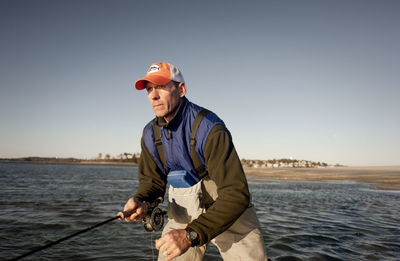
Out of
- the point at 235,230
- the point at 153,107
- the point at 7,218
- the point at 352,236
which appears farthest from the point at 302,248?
the point at 7,218

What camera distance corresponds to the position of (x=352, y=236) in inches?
285

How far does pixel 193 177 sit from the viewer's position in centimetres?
269

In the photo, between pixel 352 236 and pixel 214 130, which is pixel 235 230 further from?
pixel 352 236

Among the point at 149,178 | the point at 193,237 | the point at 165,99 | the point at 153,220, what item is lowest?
the point at 153,220

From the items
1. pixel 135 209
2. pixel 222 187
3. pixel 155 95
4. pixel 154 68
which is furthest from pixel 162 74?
pixel 135 209

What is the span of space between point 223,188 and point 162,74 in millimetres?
1383

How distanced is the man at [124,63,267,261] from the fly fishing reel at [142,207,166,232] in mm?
91

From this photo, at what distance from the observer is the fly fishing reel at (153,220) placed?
2884mm

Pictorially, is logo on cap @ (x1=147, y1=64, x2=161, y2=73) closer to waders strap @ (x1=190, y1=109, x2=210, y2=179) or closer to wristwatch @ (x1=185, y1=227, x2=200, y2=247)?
waders strap @ (x1=190, y1=109, x2=210, y2=179)

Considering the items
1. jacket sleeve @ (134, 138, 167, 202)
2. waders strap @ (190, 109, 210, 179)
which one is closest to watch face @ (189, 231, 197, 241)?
waders strap @ (190, 109, 210, 179)

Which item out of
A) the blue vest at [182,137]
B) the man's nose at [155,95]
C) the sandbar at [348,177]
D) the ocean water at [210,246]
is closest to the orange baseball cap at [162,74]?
the man's nose at [155,95]

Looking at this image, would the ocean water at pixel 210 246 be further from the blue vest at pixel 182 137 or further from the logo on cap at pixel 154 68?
Answer: the logo on cap at pixel 154 68

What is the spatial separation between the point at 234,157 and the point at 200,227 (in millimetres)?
693

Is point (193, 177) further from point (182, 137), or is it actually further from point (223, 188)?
point (223, 188)
